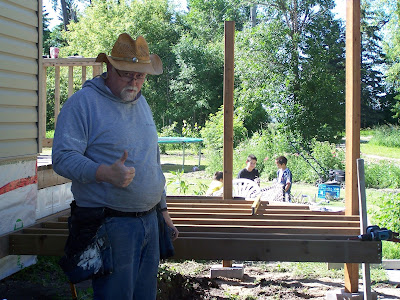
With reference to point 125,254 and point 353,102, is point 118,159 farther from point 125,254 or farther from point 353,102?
point 353,102

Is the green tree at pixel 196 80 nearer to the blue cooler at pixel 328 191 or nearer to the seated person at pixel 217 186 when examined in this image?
the blue cooler at pixel 328 191

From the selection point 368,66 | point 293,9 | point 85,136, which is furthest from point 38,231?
point 368,66

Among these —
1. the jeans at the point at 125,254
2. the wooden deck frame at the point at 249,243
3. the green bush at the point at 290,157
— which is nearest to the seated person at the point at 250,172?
the wooden deck frame at the point at 249,243

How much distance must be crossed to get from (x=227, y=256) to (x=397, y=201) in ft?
12.5

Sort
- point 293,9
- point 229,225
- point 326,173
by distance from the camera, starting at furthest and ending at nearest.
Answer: point 293,9 → point 326,173 → point 229,225

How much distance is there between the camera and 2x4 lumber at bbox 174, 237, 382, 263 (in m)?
3.63

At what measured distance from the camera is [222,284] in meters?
5.44

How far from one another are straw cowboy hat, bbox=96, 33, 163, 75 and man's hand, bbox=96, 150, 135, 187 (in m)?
0.52

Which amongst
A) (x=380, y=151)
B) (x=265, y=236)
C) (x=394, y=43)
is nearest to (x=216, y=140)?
(x=380, y=151)

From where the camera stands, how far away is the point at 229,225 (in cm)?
434

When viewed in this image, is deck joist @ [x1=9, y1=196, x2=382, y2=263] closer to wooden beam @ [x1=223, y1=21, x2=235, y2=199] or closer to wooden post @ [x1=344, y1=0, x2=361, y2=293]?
wooden post @ [x1=344, y1=0, x2=361, y2=293]

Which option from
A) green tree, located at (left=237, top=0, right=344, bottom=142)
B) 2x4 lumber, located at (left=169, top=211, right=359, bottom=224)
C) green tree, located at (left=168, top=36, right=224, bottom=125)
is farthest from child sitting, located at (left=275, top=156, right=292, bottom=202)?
green tree, located at (left=168, top=36, right=224, bottom=125)

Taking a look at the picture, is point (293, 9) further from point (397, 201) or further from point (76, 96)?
point (76, 96)

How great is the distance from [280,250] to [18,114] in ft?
7.57
